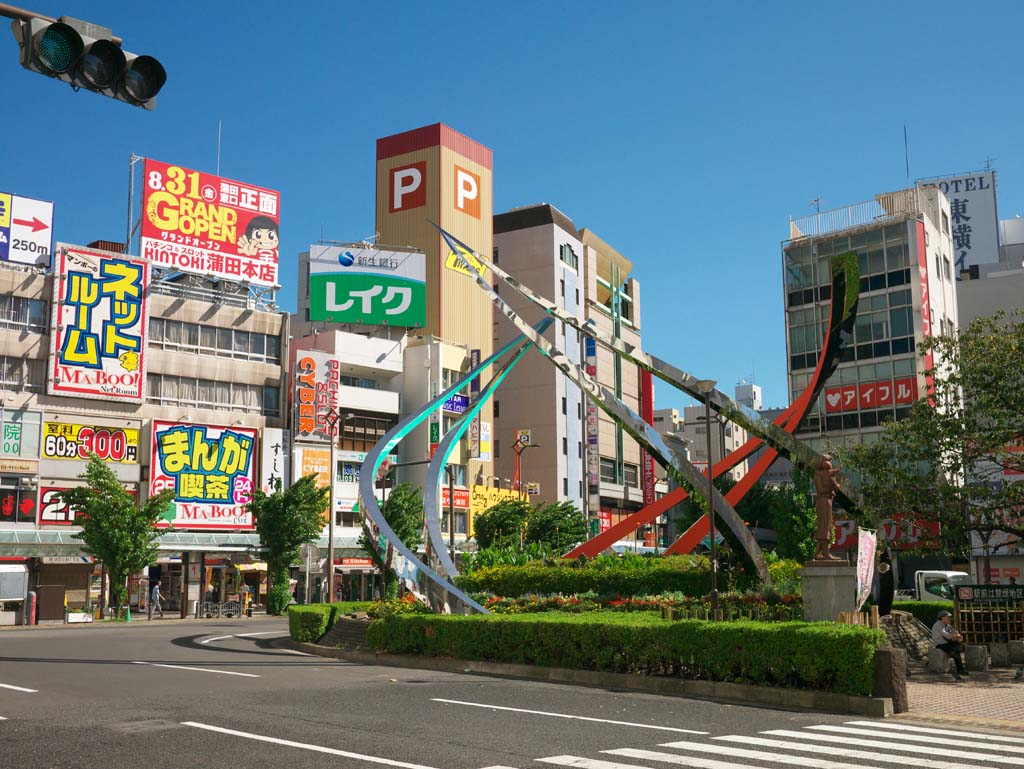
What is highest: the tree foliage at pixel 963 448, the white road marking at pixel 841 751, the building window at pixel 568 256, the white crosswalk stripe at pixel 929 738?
the building window at pixel 568 256

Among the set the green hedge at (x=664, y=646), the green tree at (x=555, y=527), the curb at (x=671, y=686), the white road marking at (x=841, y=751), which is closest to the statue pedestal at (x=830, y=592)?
the green hedge at (x=664, y=646)

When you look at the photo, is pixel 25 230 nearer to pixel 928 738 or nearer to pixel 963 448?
pixel 963 448

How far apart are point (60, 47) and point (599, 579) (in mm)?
25674

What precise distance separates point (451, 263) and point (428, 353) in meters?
9.08

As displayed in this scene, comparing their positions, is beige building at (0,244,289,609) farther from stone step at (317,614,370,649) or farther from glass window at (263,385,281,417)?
stone step at (317,614,370,649)

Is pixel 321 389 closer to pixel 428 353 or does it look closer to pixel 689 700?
pixel 428 353

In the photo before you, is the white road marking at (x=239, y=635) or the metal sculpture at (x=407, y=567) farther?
the white road marking at (x=239, y=635)

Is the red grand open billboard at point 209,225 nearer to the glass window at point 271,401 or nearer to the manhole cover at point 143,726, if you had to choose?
the glass window at point 271,401

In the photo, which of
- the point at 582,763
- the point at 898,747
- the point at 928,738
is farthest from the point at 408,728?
the point at 928,738

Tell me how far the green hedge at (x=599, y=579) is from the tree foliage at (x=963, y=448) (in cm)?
686

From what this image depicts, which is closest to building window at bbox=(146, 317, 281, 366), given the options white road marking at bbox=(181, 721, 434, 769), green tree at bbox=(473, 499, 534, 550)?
green tree at bbox=(473, 499, 534, 550)

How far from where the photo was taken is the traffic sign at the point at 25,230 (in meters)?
51.8

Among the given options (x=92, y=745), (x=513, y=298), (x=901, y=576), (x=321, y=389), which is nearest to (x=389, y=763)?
(x=92, y=745)

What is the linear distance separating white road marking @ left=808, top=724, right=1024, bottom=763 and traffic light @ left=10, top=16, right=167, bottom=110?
10483 millimetres
